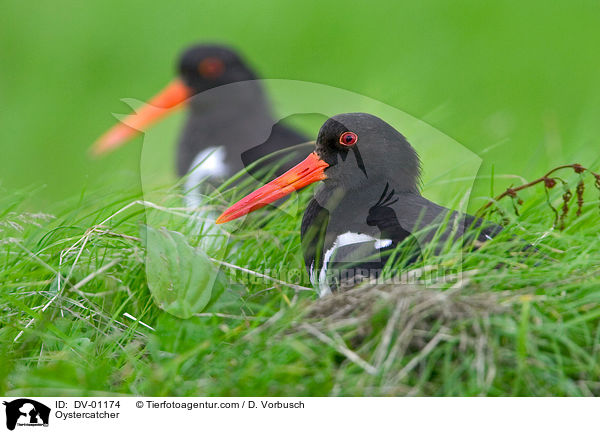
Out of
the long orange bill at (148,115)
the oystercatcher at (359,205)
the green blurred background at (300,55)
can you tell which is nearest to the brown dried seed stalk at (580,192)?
the oystercatcher at (359,205)

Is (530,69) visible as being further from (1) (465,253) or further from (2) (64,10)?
(1) (465,253)

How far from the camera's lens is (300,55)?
6859mm

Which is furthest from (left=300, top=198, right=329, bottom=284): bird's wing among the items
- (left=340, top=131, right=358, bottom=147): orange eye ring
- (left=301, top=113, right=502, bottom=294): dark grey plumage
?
(left=340, top=131, right=358, bottom=147): orange eye ring

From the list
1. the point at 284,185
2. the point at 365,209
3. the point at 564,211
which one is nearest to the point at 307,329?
the point at 365,209

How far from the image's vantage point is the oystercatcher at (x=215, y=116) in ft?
11.9

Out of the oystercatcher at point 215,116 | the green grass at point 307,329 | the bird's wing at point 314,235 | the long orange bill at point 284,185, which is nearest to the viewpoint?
the green grass at point 307,329

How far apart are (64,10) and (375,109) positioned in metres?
4.43

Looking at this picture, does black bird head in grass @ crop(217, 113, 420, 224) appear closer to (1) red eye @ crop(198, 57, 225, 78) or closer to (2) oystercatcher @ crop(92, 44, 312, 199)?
(2) oystercatcher @ crop(92, 44, 312, 199)

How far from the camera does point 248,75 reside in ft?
14.0
